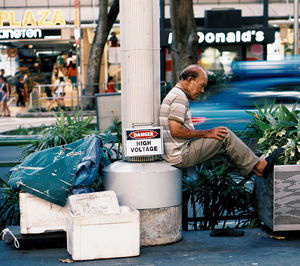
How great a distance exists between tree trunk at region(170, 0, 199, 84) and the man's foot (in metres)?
9.80

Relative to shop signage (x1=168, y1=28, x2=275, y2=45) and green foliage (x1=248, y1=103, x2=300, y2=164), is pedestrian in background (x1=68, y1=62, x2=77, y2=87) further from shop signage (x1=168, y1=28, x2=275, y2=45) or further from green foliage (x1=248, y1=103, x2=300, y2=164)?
green foliage (x1=248, y1=103, x2=300, y2=164)

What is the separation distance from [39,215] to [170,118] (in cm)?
149

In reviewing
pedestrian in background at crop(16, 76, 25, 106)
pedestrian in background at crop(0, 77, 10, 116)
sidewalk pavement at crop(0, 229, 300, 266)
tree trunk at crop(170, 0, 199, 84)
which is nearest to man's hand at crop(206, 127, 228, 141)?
sidewalk pavement at crop(0, 229, 300, 266)

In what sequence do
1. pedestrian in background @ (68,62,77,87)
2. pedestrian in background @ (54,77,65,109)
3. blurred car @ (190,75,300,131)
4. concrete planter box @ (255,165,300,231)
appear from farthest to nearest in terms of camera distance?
pedestrian in background @ (68,62,77,87)
pedestrian in background @ (54,77,65,109)
blurred car @ (190,75,300,131)
concrete planter box @ (255,165,300,231)

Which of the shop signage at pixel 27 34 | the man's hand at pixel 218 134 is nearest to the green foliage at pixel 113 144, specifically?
the man's hand at pixel 218 134

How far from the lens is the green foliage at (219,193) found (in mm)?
7387

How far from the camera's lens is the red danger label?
6453mm

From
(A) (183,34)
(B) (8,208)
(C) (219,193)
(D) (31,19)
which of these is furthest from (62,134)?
(D) (31,19)

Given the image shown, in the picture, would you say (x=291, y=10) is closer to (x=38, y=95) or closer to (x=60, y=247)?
(x=38, y=95)

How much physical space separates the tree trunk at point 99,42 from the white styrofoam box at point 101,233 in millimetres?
20704

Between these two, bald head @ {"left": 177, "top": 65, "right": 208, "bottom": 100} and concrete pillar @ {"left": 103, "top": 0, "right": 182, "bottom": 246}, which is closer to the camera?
concrete pillar @ {"left": 103, "top": 0, "right": 182, "bottom": 246}

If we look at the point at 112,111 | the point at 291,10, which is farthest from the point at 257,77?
the point at 291,10

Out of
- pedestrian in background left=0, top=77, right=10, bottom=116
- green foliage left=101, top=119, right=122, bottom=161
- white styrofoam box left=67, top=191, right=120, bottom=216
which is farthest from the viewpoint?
pedestrian in background left=0, top=77, right=10, bottom=116

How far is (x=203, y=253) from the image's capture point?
6.20 metres
